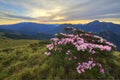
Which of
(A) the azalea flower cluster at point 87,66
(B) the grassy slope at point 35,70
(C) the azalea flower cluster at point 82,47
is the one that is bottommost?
(B) the grassy slope at point 35,70

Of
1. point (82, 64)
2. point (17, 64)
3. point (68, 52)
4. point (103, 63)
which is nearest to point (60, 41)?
point (68, 52)

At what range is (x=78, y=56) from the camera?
1248cm

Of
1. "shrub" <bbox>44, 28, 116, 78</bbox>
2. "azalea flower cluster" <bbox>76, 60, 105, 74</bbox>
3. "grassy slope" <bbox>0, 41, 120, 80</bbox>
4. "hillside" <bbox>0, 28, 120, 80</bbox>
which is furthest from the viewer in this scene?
"grassy slope" <bbox>0, 41, 120, 80</bbox>

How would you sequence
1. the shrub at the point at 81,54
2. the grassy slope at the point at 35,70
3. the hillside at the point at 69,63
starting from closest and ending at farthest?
the shrub at the point at 81,54, the hillside at the point at 69,63, the grassy slope at the point at 35,70

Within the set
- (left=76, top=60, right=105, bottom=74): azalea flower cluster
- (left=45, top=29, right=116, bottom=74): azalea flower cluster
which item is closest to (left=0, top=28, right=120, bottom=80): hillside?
(left=45, top=29, right=116, bottom=74): azalea flower cluster

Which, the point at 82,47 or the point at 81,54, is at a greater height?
the point at 82,47

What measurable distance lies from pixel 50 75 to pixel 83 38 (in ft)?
11.4

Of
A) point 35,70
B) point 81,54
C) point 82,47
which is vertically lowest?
point 35,70

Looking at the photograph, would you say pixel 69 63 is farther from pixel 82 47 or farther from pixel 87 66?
pixel 82 47

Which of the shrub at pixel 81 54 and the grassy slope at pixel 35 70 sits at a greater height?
the shrub at pixel 81 54

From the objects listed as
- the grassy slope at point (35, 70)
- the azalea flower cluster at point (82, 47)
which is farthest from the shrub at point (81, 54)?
the grassy slope at point (35, 70)

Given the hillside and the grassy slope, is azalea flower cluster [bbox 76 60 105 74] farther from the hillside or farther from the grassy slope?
the grassy slope

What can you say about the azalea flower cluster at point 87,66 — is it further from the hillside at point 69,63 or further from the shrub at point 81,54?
the hillside at point 69,63

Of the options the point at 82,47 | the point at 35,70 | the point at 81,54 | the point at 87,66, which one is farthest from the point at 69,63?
the point at 35,70
